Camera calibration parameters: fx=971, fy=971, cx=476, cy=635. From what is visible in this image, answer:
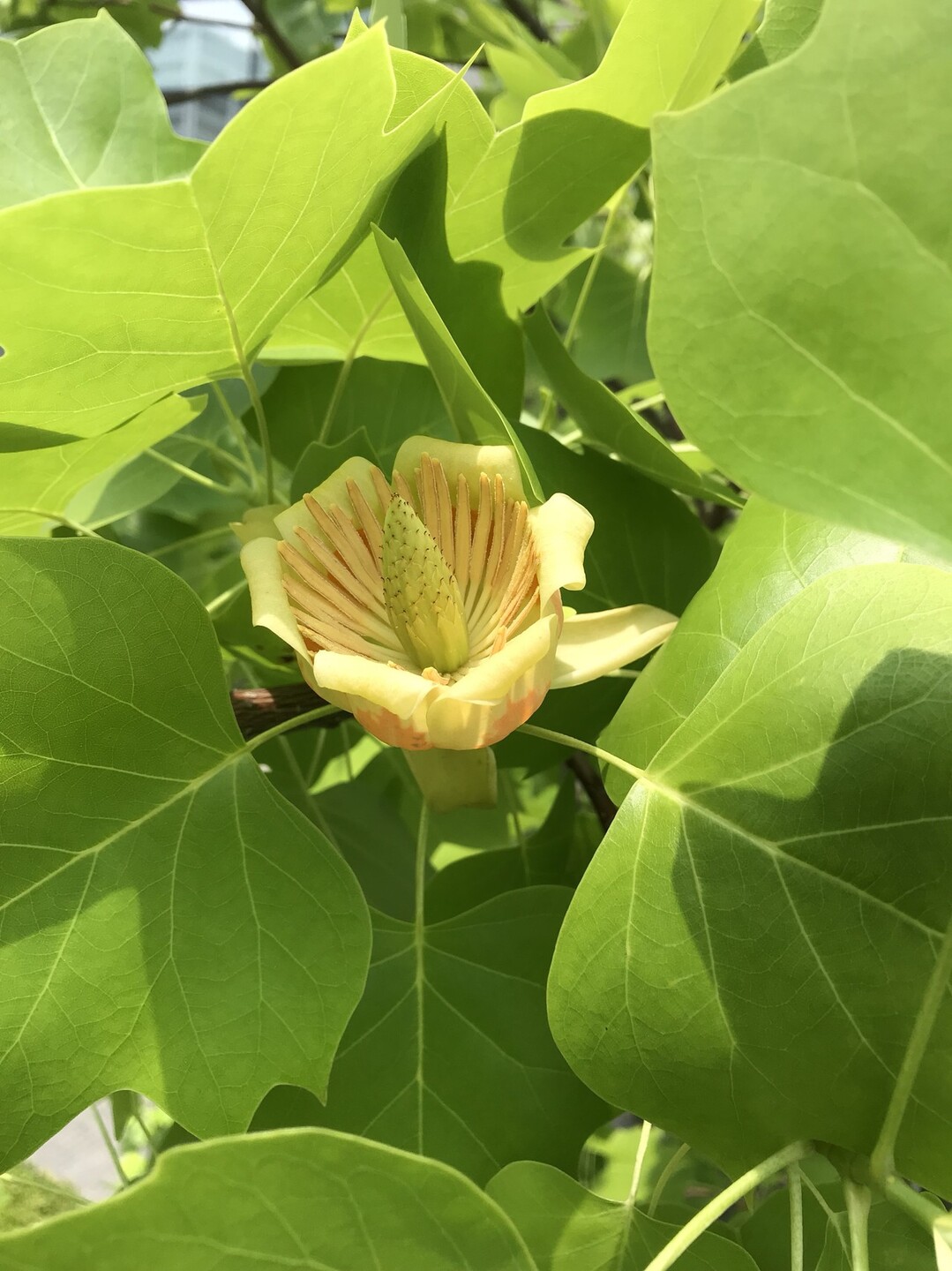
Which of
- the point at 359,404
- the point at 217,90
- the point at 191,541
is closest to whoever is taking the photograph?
the point at 359,404

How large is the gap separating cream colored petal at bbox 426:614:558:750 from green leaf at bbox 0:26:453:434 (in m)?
0.16

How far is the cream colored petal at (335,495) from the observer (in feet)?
1.22

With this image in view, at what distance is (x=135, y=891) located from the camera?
0.34 metres

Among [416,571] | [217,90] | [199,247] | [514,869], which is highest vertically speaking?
[217,90]

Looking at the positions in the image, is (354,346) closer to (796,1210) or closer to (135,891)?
(135,891)

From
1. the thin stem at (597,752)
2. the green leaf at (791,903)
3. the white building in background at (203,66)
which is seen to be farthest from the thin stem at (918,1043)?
the white building in background at (203,66)

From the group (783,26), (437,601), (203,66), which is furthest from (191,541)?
(203,66)

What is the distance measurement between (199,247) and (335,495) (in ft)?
0.34

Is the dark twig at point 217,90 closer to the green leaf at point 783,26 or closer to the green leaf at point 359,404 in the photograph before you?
the green leaf at point 359,404

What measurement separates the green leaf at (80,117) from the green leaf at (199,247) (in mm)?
186

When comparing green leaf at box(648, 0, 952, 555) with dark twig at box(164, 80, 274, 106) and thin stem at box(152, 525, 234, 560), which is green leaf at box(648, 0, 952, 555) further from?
dark twig at box(164, 80, 274, 106)

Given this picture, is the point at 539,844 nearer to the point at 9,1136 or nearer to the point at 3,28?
the point at 9,1136

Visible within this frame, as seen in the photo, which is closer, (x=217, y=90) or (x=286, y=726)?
(x=286, y=726)

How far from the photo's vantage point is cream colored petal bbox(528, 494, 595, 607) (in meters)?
0.32
